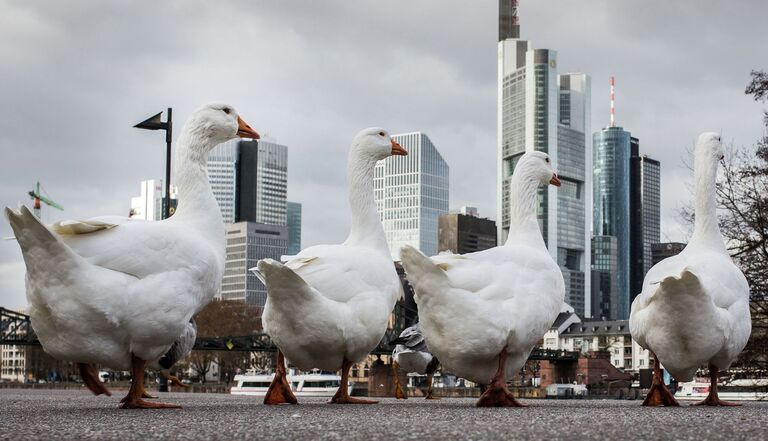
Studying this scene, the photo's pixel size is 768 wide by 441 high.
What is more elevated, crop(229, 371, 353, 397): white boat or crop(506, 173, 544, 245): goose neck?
Answer: crop(506, 173, 544, 245): goose neck

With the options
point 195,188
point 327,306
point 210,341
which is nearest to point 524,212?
point 327,306

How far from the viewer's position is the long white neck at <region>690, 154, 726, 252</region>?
13.1 meters

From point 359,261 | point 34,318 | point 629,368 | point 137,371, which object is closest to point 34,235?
point 34,318

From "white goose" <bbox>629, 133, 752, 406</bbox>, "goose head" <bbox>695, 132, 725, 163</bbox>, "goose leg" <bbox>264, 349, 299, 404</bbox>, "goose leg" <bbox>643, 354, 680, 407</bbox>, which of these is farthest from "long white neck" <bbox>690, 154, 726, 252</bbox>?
"goose leg" <bbox>264, 349, 299, 404</bbox>

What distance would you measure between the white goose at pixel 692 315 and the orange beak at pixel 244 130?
516 cm

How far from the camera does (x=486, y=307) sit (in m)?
11.1

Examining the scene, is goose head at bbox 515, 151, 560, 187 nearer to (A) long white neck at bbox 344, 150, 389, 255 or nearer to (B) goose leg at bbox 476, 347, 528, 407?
(A) long white neck at bbox 344, 150, 389, 255

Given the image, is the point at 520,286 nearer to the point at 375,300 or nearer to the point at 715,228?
the point at 375,300

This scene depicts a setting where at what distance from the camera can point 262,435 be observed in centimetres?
670

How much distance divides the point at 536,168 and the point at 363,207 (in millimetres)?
2440

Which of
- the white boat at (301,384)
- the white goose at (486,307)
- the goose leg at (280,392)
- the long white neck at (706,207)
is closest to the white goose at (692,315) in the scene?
the long white neck at (706,207)

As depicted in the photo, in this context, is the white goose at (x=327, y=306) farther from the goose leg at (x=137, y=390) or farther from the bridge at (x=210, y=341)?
the bridge at (x=210, y=341)

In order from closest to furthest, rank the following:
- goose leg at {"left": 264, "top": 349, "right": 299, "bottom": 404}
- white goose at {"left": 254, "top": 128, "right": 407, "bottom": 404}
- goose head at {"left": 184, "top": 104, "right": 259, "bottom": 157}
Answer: white goose at {"left": 254, "top": 128, "right": 407, "bottom": 404} → goose head at {"left": 184, "top": 104, "right": 259, "bottom": 157} → goose leg at {"left": 264, "top": 349, "right": 299, "bottom": 404}

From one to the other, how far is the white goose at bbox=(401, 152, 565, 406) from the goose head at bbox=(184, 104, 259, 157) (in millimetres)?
2607
